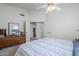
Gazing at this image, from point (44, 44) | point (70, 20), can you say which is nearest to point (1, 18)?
point (44, 44)

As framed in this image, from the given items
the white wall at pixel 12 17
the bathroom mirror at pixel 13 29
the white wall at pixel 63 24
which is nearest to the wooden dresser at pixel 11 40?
the bathroom mirror at pixel 13 29

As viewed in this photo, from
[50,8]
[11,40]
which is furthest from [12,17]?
[50,8]

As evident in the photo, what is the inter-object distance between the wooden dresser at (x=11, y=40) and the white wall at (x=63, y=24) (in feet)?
1.74

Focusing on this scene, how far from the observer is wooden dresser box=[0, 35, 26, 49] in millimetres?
2007

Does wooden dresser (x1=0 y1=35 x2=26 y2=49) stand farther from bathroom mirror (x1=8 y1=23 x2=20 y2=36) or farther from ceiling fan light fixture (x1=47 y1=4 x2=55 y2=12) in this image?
ceiling fan light fixture (x1=47 y1=4 x2=55 y2=12)

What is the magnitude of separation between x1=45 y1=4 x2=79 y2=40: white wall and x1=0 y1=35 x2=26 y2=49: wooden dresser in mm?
531

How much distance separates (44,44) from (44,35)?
17 cm

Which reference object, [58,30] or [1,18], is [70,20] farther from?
[1,18]

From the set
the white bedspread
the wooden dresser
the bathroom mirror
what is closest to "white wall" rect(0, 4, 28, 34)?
the bathroom mirror

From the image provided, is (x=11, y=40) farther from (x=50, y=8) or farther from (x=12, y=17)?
(x=50, y=8)

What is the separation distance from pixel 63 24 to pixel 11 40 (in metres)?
1.04

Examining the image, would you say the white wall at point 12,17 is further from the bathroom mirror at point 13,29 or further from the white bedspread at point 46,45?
the white bedspread at point 46,45

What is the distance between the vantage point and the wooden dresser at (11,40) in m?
A: 2.01

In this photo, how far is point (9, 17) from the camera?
1953 mm
